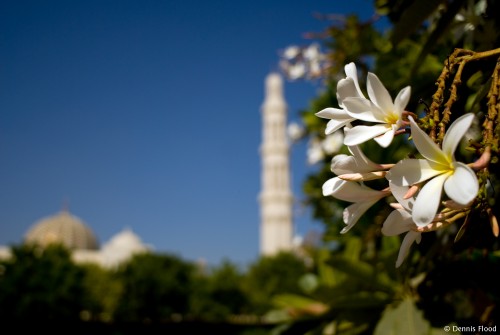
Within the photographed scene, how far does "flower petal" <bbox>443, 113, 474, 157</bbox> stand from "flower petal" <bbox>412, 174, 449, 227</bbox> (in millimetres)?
33

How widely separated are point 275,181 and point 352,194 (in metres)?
35.5

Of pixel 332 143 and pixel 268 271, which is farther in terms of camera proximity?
pixel 268 271

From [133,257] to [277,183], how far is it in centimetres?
1248

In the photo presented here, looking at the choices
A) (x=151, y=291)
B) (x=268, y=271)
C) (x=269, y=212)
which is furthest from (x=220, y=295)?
(x=269, y=212)

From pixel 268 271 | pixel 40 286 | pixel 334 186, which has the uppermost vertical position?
pixel 268 271

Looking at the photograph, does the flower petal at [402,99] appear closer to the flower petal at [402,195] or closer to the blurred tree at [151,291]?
the flower petal at [402,195]

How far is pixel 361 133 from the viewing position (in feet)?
1.87

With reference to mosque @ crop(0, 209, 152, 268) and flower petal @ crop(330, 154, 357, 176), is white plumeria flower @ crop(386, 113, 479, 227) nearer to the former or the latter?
flower petal @ crop(330, 154, 357, 176)

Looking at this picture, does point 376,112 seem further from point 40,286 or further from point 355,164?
point 40,286

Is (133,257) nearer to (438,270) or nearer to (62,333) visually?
(62,333)

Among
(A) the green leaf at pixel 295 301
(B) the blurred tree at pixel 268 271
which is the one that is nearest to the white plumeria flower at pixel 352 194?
(A) the green leaf at pixel 295 301

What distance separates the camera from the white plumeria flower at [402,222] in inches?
21.2

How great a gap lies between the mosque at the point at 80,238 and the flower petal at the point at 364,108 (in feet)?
111

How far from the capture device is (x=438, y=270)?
1.25 metres
